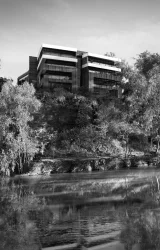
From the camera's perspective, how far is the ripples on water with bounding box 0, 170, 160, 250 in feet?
41.3

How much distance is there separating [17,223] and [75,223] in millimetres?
3183

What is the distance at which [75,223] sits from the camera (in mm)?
15938

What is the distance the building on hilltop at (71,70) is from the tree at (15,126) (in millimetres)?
54612

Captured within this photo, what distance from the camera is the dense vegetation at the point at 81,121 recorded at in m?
39.3

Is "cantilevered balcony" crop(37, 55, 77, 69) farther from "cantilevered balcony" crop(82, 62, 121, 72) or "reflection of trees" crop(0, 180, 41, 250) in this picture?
"reflection of trees" crop(0, 180, 41, 250)

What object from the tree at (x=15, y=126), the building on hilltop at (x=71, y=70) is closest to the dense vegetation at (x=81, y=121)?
A: the tree at (x=15, y=126)

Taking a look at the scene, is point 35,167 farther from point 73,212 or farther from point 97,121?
point 73,212

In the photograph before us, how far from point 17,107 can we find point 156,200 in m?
23.8

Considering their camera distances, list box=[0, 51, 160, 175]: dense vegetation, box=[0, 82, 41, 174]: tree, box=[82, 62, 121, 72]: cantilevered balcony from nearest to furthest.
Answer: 1. box=[0, 82, 41, 174]: tree
2. box=[0, 51, 160, 175]: dense vegetation
3. box=[82, 62, 121, 72]: cantilevered balcony

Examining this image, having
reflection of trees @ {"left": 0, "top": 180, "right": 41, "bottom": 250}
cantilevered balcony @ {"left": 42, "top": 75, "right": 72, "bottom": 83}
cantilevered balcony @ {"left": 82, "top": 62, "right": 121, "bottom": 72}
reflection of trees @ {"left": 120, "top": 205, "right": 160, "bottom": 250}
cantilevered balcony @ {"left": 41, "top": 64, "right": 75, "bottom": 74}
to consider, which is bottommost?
reflection of trees @ {"left": 0, "top": 180, "right": 41, "bottom": 250}

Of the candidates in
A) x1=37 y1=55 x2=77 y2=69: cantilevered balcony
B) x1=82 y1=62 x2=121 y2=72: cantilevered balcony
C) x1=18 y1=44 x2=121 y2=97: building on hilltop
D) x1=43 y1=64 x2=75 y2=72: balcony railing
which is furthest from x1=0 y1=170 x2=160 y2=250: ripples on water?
x1=82 y1=62 x2=121 y2=72: cantilevered balcony

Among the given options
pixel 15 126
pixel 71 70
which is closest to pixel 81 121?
pixel 15 126

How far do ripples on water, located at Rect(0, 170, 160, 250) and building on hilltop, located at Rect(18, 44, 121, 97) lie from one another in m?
72.9

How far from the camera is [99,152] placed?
169 ft
